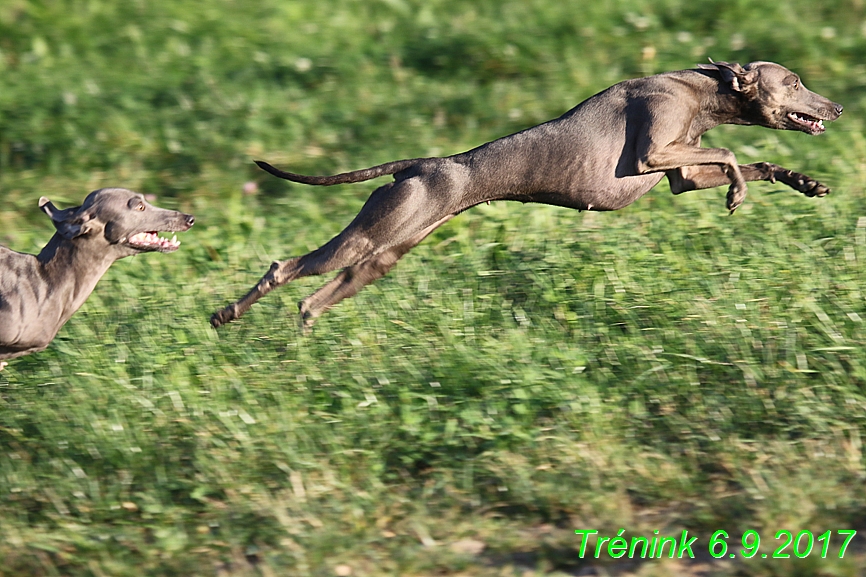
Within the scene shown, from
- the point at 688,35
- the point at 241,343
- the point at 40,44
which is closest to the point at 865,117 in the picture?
the point at 688,35

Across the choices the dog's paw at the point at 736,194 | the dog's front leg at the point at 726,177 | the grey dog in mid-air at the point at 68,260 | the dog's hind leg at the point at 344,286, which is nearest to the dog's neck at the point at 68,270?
the grey dog in mid-air at the point at 68,260

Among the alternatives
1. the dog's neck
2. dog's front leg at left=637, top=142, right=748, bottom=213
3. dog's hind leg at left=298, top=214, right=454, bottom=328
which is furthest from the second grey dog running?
the dog's neck

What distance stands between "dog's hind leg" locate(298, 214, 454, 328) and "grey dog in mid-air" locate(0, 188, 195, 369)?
2.54 ft

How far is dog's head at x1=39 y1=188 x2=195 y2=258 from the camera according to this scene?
4.66 m

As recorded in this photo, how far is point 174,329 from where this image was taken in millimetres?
5273

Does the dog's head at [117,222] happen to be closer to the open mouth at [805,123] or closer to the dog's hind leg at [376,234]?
the dog's hind leg at [376,234]

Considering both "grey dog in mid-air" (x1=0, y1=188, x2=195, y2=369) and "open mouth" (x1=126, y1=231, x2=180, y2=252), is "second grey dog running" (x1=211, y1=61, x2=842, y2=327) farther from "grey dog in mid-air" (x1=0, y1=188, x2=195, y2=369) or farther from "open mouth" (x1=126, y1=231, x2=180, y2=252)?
"grey dog in mid-air" (x1=0, y1=188, x2=195, y2=369)

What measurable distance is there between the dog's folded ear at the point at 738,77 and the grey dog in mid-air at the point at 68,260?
8.32 feet

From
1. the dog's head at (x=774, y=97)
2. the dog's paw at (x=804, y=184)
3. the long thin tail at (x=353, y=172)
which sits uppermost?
the dog's head at (x=774, y=97)

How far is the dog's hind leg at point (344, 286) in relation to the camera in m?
5.20

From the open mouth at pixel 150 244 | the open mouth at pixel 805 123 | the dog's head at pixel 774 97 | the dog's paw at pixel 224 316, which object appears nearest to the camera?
the open mouth at pixel 150 244

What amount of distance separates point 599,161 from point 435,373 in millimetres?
1171

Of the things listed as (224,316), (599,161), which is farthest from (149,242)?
(599,161)

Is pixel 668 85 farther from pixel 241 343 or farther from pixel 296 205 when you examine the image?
pixel 296 205
